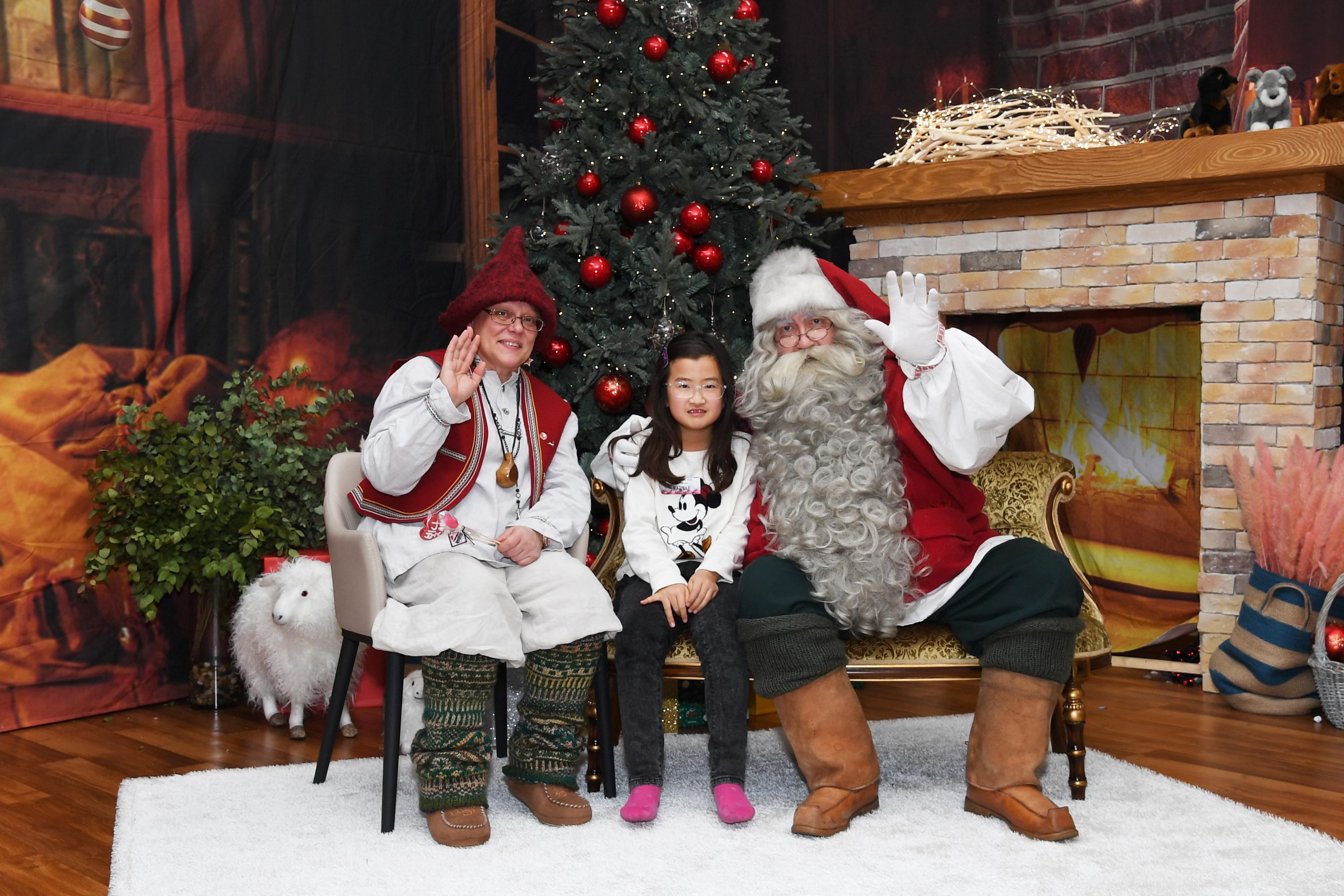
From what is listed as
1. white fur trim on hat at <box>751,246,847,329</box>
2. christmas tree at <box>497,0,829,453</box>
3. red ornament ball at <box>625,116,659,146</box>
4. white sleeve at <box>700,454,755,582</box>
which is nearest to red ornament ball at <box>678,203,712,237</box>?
christmas tree at <box>497,0,829,453</box>

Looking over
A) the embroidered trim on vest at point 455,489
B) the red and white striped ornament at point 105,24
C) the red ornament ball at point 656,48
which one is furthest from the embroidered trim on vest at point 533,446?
the red and white striped ornament at point 105,24

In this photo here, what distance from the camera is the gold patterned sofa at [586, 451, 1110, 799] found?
2.78 metres

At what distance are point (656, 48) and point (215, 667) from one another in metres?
2.40

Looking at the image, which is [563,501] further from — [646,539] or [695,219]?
[695,219]

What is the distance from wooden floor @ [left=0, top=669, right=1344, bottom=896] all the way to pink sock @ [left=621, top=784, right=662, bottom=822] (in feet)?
1.90

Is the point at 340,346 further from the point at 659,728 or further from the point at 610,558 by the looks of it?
the point at 659,728

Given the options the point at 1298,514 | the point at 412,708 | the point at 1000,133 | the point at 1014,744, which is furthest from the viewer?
the point at 1000,133

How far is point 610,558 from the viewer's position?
322 centimetres

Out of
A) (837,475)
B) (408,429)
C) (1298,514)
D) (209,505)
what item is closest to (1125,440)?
(1298,514)

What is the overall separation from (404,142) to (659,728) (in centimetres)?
255

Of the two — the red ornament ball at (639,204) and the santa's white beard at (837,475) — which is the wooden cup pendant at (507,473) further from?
the red ornament ball at (639,204)

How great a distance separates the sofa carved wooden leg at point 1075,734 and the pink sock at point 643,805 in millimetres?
969

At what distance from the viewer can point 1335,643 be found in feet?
11.5

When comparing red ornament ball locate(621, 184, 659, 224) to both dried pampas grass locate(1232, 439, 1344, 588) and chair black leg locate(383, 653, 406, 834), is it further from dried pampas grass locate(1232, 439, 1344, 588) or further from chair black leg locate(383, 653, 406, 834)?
dried pampas grass locate(1232, 439, 1344, 588)
